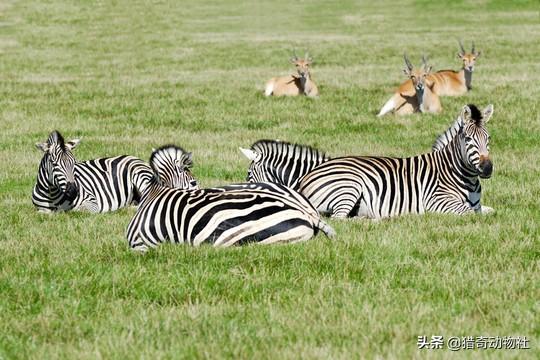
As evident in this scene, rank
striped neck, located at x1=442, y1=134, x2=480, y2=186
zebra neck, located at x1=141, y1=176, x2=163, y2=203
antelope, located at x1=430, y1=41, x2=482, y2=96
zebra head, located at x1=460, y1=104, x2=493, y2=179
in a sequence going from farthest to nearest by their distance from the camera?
antelope, located at x1=430, y1=41, x2=482, y2=96 < striped neck, located at x1=442, y1=134, x2=480, y2=186 < zebra head, located at x1=460, y1=104, x2=493, y2=179 < zebra neck, located at x1=141, y1=176, x2=163, y2=203

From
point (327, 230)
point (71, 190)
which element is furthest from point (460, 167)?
point (71, 190)

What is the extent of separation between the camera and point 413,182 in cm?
1188

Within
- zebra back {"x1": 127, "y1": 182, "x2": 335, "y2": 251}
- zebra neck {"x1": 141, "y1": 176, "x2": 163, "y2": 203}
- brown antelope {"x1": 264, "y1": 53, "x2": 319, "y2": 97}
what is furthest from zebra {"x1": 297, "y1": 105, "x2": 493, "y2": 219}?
Result: brown antelope {"x1": 264, "y1": 53, "x2": 319, "y2": 97}

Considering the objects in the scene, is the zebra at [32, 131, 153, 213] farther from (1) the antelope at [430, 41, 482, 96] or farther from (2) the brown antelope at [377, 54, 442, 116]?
(1) the antelope at [430, 41, 482, 96]

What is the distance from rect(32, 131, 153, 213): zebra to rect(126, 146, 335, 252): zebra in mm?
2980

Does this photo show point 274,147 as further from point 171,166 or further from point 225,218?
point 225,218

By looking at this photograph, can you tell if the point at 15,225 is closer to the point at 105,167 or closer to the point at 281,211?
the point at 105,167

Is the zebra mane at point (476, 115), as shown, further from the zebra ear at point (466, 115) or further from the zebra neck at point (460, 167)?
the zebra neck at point (460, 167)

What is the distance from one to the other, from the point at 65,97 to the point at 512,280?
19.9 metres

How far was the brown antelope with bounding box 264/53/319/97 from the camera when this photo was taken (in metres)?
26.6

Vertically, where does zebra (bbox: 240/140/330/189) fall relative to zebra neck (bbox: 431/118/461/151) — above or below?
below

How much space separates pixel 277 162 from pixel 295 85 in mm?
15061

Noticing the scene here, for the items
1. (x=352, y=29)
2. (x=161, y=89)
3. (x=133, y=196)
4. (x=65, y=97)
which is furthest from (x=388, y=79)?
(x=352, y=29)

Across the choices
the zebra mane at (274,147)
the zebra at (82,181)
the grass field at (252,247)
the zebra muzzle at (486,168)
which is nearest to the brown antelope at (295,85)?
the grass field at (252,247)
